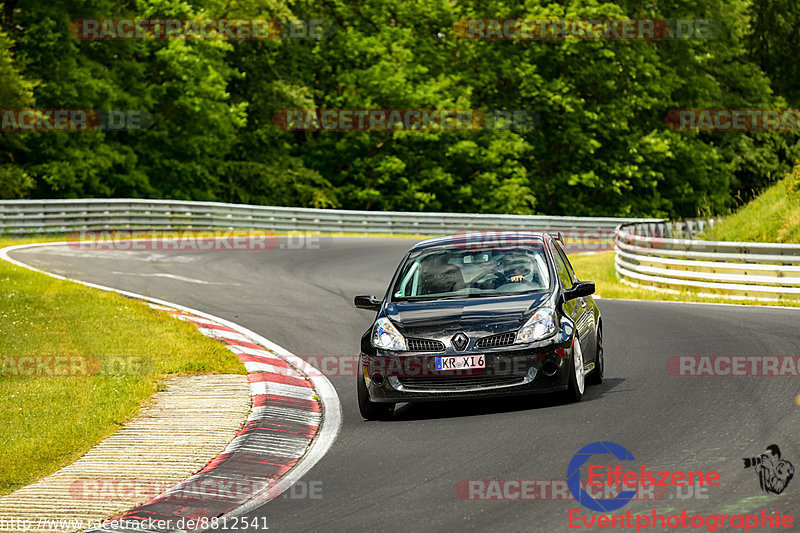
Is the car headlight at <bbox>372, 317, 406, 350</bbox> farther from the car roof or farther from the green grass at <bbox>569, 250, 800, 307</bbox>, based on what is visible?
the green grass at <bbox>569, 250, 800, 307</bbox>

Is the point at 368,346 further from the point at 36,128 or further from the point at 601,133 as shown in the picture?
the point at 601,133

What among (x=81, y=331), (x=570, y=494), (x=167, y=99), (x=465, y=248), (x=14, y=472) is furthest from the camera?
(x=167, y=99)

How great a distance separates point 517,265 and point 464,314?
119 centimetres

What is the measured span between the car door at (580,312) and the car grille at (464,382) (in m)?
1.04

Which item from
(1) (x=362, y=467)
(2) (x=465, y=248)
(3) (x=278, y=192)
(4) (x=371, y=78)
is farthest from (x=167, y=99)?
(1) (x=362, y=467)

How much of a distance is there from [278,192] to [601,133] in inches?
644

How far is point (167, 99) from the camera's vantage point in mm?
45375
